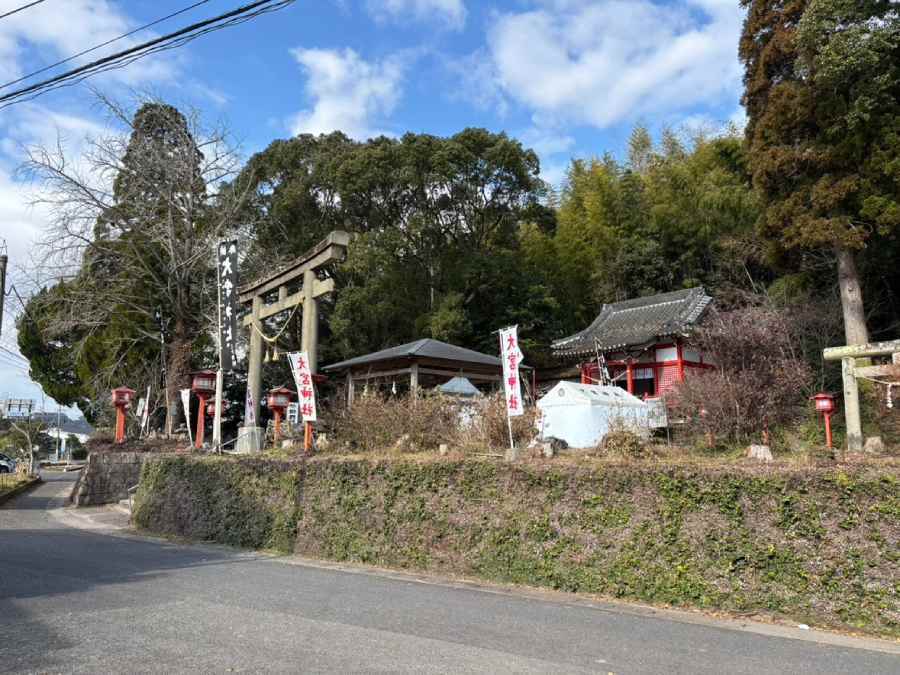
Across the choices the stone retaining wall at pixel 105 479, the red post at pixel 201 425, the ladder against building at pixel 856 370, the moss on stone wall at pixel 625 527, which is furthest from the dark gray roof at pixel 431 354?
the ladder against building at pixel 856 370

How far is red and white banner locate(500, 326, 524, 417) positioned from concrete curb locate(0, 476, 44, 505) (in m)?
17.7

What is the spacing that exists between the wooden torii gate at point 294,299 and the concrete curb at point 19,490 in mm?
10427

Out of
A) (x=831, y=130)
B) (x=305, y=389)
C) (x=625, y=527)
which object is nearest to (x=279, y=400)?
(x=305, y=389)

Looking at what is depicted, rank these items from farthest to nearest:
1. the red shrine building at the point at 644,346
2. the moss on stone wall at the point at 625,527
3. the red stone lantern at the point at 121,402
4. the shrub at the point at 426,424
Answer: the red shrine building at the point at 644,346
the red stone lantern at the point at 121,402
the shrub at the point at 426,424
the moss on stone wall at the point at 625,527

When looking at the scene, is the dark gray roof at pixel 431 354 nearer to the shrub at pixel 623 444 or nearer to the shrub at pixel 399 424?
the shrub at pixel 399 424

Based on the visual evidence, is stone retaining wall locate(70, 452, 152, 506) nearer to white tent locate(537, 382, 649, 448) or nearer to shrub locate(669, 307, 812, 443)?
white tent locate(537, 382, 649, 448)

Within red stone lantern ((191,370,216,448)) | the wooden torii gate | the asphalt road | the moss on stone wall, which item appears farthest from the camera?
red stone lantern ((191,370,216,448))

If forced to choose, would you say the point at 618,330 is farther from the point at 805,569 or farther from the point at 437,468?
the point at 805,569

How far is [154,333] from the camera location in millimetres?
25156

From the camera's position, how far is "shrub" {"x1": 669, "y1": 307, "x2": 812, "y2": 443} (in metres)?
11.7

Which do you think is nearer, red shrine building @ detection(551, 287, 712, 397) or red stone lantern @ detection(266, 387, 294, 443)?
red stone lantern @ detection(266, 387, 294, 443)

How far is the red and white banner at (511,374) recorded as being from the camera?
923 cm

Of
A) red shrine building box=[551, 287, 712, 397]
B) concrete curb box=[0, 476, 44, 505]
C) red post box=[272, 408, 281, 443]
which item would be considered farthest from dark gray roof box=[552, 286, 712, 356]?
concrete curb box=[0, 476, 44, 505]

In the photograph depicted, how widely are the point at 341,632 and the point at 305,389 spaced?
21.9 feet
